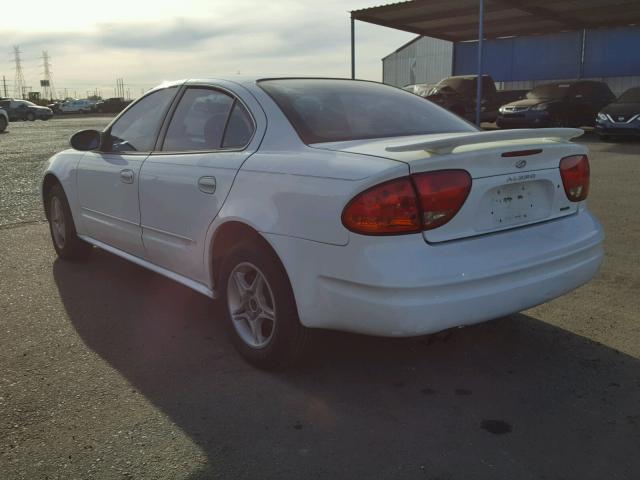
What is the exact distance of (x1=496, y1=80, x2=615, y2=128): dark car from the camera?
1738cm

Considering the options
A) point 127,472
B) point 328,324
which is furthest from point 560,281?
point 127,472

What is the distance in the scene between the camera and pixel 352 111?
3.41 m

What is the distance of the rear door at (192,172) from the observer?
326cm

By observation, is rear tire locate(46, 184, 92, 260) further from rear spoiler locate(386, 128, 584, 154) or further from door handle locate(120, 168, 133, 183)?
rear spoiler locate(386, 128, 584, 154)

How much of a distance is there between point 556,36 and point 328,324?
30626 millimetres

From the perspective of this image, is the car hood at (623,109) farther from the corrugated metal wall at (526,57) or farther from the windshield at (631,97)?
the corrugated metal wall at (526,57)

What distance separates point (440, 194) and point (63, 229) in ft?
12.5

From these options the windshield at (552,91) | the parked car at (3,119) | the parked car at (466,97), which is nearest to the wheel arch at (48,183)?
the parked car at (466,97)

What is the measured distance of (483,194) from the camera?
105 inches

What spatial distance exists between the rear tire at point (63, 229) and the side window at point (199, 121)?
173 centimetres

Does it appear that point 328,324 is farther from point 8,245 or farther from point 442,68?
point 442,68

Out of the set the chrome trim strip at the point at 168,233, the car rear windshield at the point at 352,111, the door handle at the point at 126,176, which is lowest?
the chrome trim strip at the point at 168,233

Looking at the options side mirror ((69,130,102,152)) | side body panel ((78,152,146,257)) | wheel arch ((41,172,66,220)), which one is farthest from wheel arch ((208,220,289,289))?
wheel arch ((41,172,66,220))

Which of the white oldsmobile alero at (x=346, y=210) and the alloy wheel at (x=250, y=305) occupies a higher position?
the white oldsmobile alero at (x=346, y=210)
